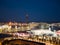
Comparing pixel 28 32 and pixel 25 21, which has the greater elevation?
pixel 25 21

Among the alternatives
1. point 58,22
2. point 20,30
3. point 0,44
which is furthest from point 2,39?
point 58,22

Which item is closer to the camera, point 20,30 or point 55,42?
point 55,42

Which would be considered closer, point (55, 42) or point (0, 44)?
point (55, 42)

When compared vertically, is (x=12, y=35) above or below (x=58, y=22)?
below

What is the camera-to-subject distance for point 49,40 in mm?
4355

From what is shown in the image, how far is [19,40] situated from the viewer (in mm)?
4723

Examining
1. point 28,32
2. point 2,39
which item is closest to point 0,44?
point 2,39

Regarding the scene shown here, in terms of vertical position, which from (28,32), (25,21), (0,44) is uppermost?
(25,21)

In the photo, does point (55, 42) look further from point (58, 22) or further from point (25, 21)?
point (25, 21)

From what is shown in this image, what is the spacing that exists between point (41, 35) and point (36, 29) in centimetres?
21

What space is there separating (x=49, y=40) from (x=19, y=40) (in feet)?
2.80

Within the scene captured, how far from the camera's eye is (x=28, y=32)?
14.8 ft

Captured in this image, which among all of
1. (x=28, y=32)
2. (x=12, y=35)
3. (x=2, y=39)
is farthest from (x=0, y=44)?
(x=28, y=32)

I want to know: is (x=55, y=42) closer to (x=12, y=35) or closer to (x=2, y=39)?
(x=12, y=35)
